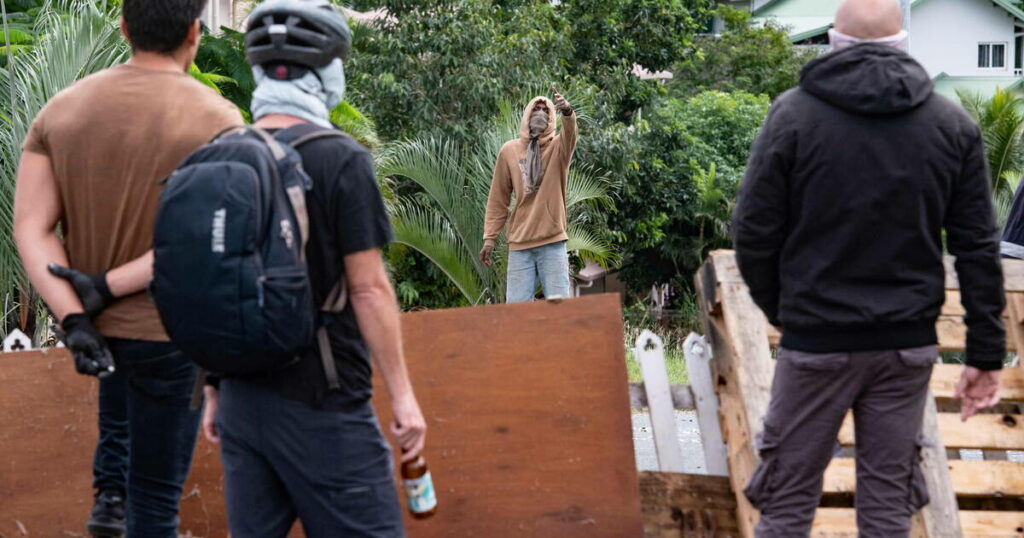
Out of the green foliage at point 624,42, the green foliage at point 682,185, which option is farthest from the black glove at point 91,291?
the green foliage at point 682,185

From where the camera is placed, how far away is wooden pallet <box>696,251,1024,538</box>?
13.9 ft

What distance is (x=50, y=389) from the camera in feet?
15.3

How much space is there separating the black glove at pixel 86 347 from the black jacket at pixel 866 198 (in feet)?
5.73

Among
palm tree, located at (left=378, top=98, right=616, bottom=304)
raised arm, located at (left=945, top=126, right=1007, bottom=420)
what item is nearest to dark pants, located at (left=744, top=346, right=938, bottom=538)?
raised arm, located at (left=945, top=126, right=1007, bottom=420)

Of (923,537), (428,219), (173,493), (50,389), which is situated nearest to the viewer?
(173,493)

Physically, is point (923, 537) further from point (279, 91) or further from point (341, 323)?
point (279, 91)

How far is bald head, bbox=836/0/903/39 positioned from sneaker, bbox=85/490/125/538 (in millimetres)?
2460

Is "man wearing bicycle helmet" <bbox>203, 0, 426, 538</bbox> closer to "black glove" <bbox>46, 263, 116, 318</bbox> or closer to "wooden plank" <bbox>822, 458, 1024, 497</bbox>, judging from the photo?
"black glove" <bbox>46, 263, 116, 318</bbox>

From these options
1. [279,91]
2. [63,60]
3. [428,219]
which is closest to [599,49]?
[428,219]

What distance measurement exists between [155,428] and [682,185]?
20.9 meters

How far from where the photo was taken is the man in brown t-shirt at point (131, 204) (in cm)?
326

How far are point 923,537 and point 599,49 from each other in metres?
17.3

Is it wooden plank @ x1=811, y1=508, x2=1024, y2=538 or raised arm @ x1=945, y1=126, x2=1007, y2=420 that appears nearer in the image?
raised arm @ x1=945, y1=126, x2=1007, y2=420

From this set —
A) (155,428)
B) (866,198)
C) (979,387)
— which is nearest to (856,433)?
(979,387)
